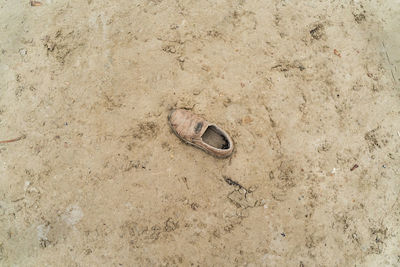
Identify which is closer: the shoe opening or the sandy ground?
the sandy ground

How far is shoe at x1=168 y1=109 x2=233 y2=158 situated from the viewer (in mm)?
2555

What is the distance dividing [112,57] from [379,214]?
3.24 metres

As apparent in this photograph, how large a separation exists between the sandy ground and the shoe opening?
12 cm

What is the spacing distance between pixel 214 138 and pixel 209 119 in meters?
0.21

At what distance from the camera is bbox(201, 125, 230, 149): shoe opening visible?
2.67 metres

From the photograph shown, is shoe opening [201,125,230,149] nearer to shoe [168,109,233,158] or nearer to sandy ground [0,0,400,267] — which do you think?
shoe [168,109,233,158]

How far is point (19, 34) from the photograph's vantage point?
291 centimetres

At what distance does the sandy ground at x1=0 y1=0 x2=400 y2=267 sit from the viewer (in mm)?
2484

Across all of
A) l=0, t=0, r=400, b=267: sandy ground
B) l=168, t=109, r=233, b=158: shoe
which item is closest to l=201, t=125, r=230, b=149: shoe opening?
l=168, t=109, r=233, b=158: shoe

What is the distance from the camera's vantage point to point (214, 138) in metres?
2.69

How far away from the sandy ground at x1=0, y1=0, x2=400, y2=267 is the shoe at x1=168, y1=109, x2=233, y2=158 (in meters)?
0.10

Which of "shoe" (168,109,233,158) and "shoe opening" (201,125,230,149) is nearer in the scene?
"shoe" (168,109,233,158)

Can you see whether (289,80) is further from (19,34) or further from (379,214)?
(19,34)

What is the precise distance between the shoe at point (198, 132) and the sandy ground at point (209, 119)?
0.34 ft
